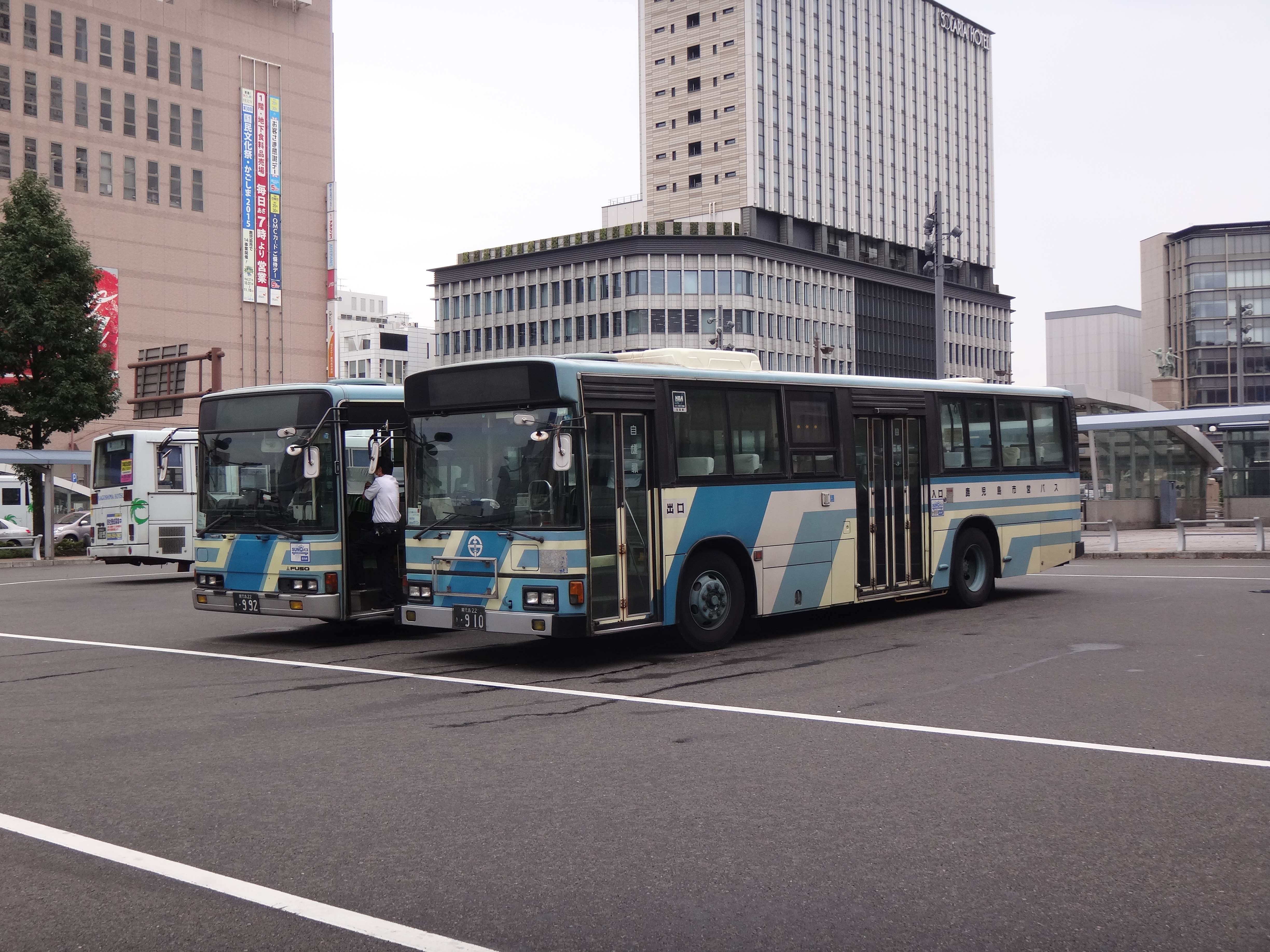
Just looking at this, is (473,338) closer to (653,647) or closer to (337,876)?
(653,647)

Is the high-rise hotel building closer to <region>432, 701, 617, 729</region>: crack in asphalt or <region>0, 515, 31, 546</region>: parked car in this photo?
<region>0, 515, 31, 546</region>: parked car

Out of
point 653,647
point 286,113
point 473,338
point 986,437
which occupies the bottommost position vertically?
point 653,647

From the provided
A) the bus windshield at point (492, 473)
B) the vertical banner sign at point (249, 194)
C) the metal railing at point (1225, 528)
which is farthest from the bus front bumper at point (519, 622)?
the vertical banner sign at point (249, 194)

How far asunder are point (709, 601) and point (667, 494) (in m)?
1.25

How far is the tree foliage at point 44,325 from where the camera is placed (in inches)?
1357

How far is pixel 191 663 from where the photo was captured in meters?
11.7

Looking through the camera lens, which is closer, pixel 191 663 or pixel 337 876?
pixel 337 876

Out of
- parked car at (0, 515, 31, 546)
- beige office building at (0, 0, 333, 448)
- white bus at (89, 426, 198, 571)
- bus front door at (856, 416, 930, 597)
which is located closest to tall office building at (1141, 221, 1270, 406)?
beige office building at (0, 0, 333, 448)

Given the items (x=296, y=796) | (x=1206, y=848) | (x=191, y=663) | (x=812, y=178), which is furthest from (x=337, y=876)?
Result: (x=812, y=178)

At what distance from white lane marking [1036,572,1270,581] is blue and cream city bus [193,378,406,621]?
1055 cm

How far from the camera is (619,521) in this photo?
1108 cm

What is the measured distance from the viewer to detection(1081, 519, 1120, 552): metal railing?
2667cm

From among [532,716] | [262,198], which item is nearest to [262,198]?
[262,198]

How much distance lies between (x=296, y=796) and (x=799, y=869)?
2.67m
